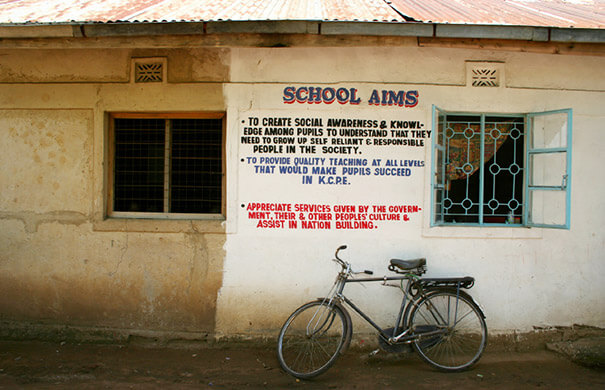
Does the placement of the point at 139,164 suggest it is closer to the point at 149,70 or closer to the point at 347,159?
the point at 149,70

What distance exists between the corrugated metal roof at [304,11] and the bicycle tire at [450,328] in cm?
258

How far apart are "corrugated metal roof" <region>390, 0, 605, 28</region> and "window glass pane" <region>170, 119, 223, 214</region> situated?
2.34 metres

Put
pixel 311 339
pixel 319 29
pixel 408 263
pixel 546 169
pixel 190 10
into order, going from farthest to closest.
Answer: pixel 546 169, pixel 190 10, pixel 408 263, pixel 311 339, pixel 319 29

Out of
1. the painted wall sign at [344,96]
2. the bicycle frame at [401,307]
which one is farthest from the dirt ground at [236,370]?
the painted wall sign at [344,96]

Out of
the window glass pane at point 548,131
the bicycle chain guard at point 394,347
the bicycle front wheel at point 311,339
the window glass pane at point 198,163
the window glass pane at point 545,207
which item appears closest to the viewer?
the bicycle front wheel at point 311,339

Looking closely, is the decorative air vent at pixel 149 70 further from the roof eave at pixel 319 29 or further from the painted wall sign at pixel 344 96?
the painted wall sign at pixel 344 96

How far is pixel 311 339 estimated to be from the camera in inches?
166

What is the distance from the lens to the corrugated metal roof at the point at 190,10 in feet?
13.6

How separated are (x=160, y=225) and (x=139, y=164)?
0.75 metres

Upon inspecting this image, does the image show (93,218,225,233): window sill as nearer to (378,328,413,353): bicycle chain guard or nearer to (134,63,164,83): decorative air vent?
(134,63,164,83): decorative air vent

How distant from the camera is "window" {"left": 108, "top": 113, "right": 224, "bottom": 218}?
4996 mm

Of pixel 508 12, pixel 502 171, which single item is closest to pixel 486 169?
pixel 502 171

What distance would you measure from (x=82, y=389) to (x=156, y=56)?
3.27 m

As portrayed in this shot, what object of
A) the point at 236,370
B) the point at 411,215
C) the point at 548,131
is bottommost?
the point at 236,370
